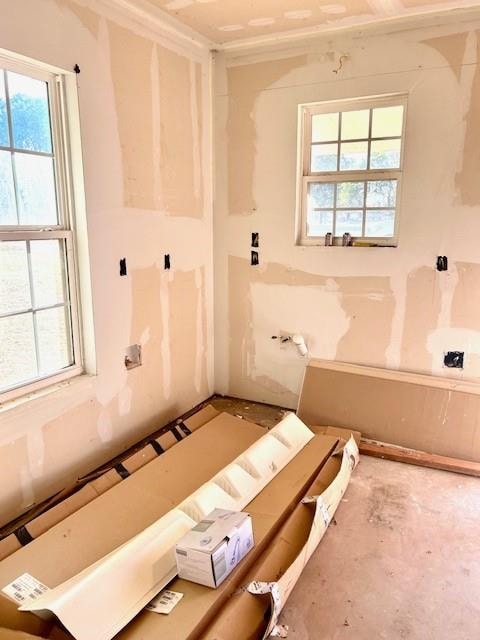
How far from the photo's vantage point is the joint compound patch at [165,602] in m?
1.65

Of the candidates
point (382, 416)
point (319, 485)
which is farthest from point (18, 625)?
point (382, 416)

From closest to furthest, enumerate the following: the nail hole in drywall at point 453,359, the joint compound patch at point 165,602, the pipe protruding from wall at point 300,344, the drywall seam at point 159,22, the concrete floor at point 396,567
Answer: the joint compound patch at point 165,602 < the concrete floor at point 396,567 < the drywall seam at point 159,22 < the nail hole in drywall at point 453,359 < the pipe protruding from wall at point 300,344

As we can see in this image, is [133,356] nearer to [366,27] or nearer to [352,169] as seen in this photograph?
[352,169]

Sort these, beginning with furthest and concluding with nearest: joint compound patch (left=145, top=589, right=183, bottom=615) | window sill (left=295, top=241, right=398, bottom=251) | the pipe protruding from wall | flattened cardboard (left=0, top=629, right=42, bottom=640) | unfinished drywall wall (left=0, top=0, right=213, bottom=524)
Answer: the pipe protruding from wall
window sill (left=295, top=241, right=398, bottom=251)
unfinished drywall wall (left=0, top=0, right=213, bottom=524)
joint compound patch (left=145, top=589, right=183, bottom=615)
flattened cardboard (left=0, top=629, right=42, bottom=640)

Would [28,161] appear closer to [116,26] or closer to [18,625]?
[116,26]

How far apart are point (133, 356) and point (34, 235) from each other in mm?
1038

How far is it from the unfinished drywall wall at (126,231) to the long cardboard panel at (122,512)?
41cm

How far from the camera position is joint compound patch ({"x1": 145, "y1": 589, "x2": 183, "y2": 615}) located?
1.65 m

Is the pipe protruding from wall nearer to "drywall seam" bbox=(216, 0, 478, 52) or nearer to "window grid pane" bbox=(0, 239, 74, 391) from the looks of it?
"window grid pane" bbox=(0, 239, 74, 391)

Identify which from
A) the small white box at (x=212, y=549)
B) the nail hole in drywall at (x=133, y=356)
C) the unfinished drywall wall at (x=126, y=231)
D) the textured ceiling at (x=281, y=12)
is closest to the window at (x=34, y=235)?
the unfinished drywall wall at (x=126, y=231)

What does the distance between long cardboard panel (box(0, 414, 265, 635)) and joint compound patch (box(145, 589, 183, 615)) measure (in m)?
0.37

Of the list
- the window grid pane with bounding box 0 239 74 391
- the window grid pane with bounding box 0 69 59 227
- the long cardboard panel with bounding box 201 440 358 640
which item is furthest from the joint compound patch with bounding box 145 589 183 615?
the window grid pane with bounding box 0 69 59 227

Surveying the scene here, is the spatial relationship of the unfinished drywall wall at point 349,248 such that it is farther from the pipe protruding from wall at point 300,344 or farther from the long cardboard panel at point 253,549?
the long cardboard panel at point 253,549

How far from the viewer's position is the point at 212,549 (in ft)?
5.53
